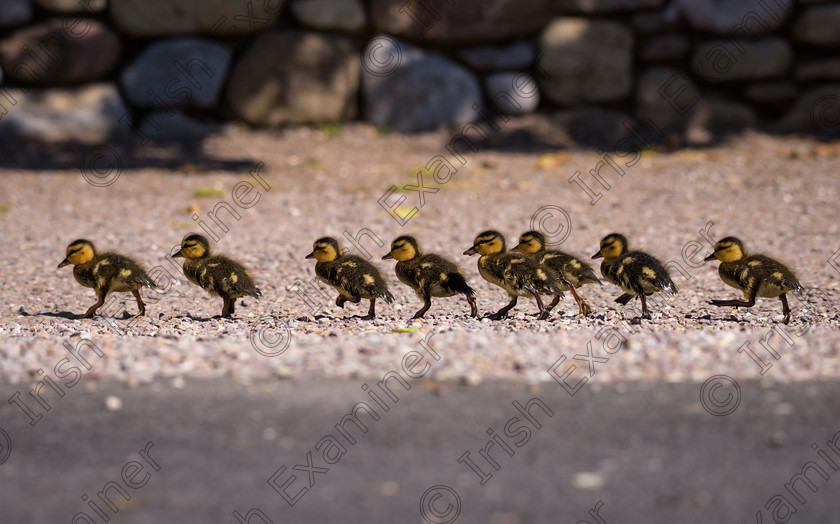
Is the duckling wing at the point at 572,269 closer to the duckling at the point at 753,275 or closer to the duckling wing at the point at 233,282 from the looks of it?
the duckling at the point at 753,275

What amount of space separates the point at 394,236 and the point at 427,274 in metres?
2.70

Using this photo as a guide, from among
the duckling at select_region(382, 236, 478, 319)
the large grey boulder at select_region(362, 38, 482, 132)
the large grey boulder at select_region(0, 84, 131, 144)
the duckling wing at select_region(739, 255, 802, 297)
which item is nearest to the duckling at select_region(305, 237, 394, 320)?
the duckling at select_region(382, 236, 478, 319)

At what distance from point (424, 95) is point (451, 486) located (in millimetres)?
9574

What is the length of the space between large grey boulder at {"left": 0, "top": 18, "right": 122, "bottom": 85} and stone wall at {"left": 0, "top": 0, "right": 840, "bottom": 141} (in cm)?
2

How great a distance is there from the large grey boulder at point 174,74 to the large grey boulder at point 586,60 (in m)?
4.14

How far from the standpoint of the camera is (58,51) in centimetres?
1184

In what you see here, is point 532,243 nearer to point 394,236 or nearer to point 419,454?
point 394,236

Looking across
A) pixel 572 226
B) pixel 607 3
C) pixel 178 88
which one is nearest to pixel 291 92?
pixel 178 88

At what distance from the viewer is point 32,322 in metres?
6.03

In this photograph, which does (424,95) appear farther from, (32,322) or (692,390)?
(692,390)

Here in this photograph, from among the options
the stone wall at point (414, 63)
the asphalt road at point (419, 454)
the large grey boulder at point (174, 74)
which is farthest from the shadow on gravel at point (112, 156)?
the asphalt road at point (419, 454)

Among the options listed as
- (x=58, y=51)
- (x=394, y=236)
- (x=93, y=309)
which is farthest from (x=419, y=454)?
(x=58, y=51)

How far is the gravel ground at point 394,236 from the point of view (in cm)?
449

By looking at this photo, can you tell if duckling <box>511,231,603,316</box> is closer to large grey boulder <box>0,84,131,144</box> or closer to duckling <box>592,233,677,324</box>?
duckling <box>592,233,677,324</box>
